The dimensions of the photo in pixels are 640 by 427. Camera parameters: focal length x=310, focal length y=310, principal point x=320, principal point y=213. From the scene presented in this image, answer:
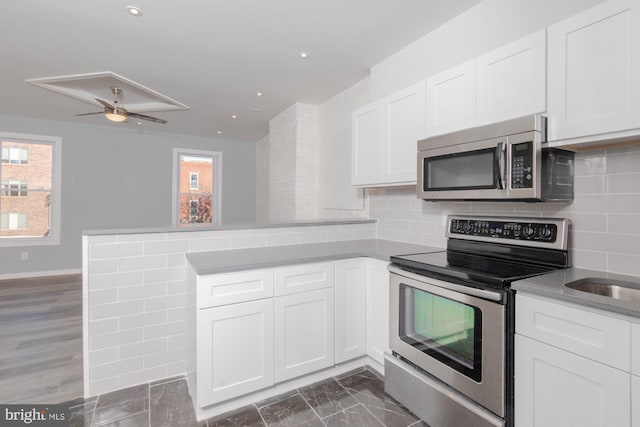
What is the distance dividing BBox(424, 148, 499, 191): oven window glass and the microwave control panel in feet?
0.28

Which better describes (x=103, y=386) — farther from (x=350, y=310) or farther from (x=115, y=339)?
(x=350, y=310)

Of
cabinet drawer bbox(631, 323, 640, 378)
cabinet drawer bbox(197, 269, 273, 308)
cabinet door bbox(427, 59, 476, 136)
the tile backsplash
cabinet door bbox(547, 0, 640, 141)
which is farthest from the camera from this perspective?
cabinet door bbox(427, 59, 476, 136)

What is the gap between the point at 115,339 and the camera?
202 centimetres

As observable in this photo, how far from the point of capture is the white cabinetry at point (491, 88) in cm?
155

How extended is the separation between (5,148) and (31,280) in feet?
7.35

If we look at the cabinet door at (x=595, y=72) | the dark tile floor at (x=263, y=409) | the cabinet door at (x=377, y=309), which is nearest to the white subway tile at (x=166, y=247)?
the dark tile floor at (x=263, y=409)

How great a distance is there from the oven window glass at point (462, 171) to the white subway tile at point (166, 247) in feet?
5.62

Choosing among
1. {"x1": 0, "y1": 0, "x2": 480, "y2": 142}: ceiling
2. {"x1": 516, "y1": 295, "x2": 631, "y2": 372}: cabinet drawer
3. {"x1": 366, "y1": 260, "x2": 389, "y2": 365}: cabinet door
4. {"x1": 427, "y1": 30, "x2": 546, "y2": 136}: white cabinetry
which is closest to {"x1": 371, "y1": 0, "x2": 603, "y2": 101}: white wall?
{"x1": 0, "y1": 0, "x2": 480, "y2": 142}: ceiling

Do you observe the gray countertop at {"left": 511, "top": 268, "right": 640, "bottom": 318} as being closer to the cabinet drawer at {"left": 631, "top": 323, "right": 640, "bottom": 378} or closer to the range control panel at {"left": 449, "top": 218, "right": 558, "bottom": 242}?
the cabinet drawer at {"left": 631, "top": 323, "right": 640, "bottom": 378}

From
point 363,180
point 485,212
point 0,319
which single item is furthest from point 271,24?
point 0,319

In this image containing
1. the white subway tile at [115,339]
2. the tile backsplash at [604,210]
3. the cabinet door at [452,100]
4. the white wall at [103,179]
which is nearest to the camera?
the tile backsplash at [604,210]

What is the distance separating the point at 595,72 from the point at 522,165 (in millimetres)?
465

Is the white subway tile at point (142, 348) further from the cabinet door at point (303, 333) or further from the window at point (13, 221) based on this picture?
the window at point (13, 221)

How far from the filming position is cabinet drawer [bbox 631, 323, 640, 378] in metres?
1.03
